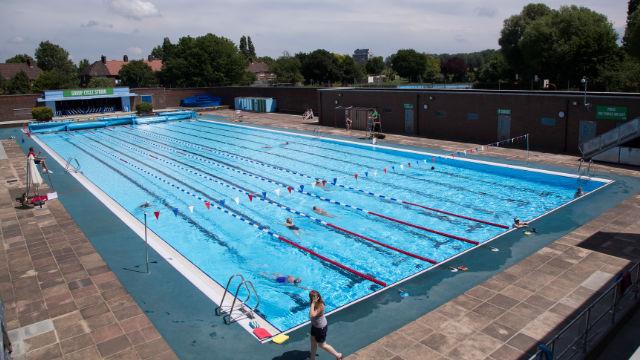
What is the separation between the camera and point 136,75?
9294 centimetres

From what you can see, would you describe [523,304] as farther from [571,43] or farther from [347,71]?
[347,71]

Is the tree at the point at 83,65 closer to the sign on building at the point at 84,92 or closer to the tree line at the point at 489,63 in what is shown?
the tree line at the point at 489,63

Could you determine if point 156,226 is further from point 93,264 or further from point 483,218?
point 483,218

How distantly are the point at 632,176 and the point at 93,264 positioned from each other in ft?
62.0

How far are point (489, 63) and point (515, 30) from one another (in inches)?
275

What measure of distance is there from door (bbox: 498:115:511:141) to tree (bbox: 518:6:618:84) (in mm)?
23626

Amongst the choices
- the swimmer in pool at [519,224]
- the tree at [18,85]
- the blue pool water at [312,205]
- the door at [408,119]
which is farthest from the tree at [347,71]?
the swimmer in pool at [519,224]

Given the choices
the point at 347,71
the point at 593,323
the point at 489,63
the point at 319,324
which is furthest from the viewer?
the point at 347,71

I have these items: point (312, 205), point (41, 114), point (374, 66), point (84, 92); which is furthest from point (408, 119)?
point (374, 66)

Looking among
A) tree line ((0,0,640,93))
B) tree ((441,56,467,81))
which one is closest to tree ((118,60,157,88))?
tree line ((0,0,640,93))

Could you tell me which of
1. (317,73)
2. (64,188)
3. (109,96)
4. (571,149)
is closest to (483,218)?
(571,149)

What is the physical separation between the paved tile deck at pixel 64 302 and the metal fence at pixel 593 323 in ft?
19.5

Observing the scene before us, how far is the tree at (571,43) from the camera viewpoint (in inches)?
1657

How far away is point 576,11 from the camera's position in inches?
1748
